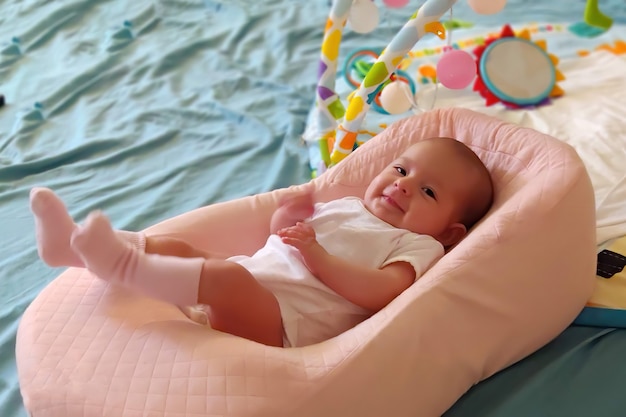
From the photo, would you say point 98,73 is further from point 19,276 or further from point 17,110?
point 19,276

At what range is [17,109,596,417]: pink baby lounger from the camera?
866 mm

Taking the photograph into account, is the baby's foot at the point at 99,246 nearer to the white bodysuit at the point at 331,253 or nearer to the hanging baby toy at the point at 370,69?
the white bodysuit at the point at 331,253

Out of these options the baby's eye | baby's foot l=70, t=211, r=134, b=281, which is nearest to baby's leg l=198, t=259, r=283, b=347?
baby's foot l=70, t=211, r=134, b=281

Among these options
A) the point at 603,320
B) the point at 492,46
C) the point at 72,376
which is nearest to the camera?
the point at 72,376

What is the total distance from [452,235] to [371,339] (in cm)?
38

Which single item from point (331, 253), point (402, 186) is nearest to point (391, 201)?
point (402, 186)

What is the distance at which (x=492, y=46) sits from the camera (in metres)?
1.91

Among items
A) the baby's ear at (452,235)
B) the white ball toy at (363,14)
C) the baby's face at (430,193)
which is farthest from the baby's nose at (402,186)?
the white ball toy at (363,14)

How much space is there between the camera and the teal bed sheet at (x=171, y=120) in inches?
43.1

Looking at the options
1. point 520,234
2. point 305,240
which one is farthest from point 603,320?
point 305,240

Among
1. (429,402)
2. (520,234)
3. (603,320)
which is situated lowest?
(603,320)

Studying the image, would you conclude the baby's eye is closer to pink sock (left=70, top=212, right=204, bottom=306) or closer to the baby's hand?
the baby's hand

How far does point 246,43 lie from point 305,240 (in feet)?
4.84

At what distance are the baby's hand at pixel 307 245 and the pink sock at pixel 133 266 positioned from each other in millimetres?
183
